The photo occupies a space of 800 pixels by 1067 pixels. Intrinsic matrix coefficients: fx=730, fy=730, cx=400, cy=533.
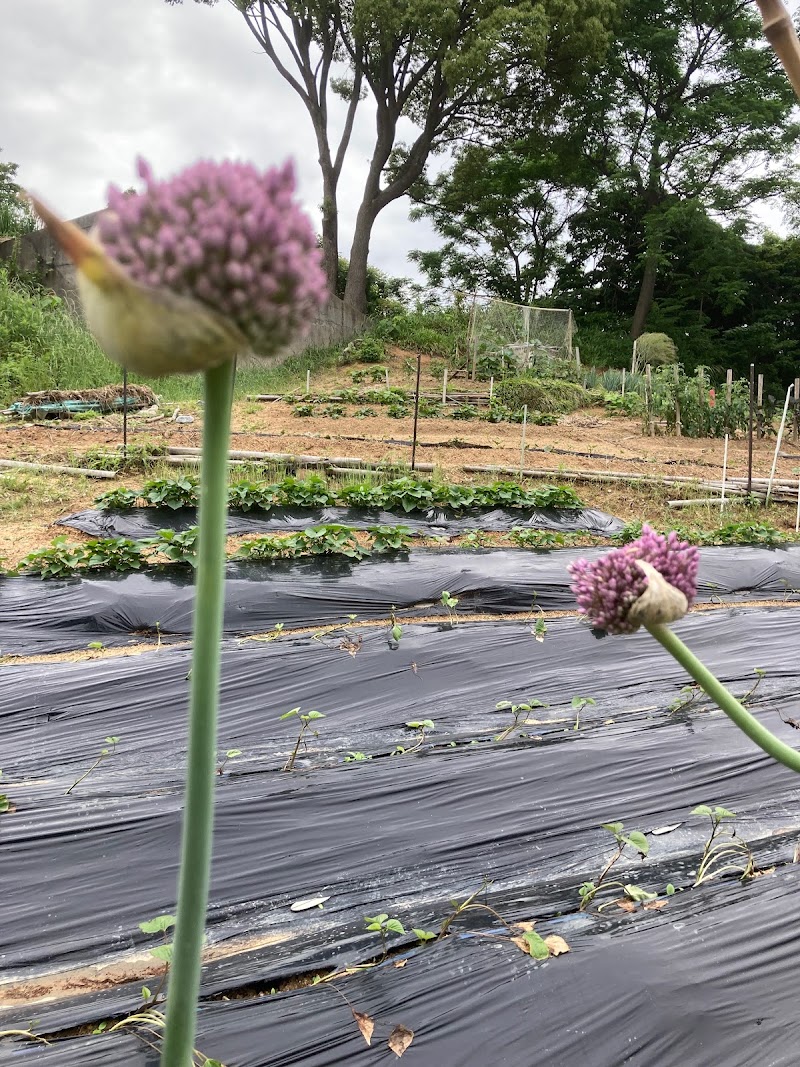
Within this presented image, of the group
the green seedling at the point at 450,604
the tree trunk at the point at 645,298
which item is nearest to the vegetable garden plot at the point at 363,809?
the green seedling at the point at 450,604

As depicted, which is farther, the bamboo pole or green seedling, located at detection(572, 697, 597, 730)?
the bamboo pole

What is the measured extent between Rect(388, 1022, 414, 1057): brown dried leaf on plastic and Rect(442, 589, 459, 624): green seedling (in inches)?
88.8

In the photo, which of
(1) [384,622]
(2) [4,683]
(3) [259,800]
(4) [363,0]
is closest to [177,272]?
(3) [259,800]

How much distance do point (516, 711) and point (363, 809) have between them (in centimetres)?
78

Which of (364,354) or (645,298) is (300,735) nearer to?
(364,354)

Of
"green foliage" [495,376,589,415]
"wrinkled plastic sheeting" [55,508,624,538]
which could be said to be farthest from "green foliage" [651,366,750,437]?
"wrinkled plastic sheeting" [55,508,624,538]

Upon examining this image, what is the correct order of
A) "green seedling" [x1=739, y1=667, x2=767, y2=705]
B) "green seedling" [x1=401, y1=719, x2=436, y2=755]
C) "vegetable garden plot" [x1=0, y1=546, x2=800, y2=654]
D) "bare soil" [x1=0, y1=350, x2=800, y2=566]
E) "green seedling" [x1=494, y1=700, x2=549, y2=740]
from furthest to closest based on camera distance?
"bare soil" [x1=0, y1=350, x2=800, y2=566]
"vegetable garden plot" [x1=0, y1=546, x2=800, y2=654]
"green seedling" [x1=739, y1=667, x2=767, y2=705]
"green seedling" [x1=494, y1=700, x2=549, y2=740]
"green seedling" [x1=401, y1=719, x2=436, y2=755]

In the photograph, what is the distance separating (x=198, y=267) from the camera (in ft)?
0.97

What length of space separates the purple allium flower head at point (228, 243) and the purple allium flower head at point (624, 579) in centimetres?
27

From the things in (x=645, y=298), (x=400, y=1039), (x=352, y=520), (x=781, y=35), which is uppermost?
(x=645, y=298)

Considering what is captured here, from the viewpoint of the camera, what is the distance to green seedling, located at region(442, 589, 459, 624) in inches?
139

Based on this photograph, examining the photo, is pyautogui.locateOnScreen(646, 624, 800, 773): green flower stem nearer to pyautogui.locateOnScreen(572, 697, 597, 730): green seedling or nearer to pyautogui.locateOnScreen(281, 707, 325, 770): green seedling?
pyautogui.locateOnScreen(281, 707, 325, 770): green seedling

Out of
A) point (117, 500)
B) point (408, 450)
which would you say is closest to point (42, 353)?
point (408, 450)

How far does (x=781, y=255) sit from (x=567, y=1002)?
859 inches
